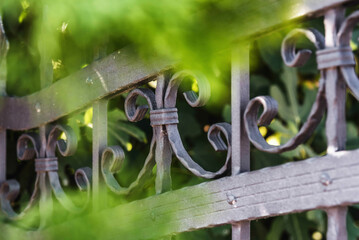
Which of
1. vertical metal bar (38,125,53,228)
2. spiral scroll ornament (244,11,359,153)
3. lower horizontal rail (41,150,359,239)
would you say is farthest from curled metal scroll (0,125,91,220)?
spiral scroll ornament (244,11,359,153)

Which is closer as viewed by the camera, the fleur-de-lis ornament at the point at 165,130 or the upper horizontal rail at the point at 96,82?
the upper horizontal rail at the point at 96,82

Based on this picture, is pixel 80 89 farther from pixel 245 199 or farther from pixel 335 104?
pixel 335 104

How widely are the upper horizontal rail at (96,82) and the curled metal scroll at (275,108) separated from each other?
0.03m

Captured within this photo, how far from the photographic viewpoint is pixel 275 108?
101cm

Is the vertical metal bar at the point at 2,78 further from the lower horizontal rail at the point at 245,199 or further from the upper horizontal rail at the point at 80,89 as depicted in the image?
the lower horizontal rail at the point at 245,199

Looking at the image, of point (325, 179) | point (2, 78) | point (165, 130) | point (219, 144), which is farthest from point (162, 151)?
point (2, 78)

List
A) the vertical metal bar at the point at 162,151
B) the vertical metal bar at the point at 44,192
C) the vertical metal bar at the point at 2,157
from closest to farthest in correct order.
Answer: the vertical metal bar at the point at 162,151, the vertical metal bar at the point at 44,192, the vertical metal bar at the point at 2,157

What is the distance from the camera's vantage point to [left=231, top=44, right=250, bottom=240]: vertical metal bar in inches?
42.1

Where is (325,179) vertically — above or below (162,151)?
below

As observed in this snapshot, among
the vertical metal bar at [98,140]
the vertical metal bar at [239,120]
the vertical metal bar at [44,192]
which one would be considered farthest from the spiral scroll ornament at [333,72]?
the vertical metal bar at [44,192]

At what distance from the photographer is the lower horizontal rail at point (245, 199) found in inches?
35.1

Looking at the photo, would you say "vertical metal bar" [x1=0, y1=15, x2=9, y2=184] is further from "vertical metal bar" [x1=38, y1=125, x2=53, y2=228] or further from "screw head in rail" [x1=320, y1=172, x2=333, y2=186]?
"screw head in rail" [x1=320, y1=172, x2=333, y2=186]

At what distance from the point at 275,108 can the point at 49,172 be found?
2.44ft

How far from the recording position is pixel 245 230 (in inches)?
42.1
